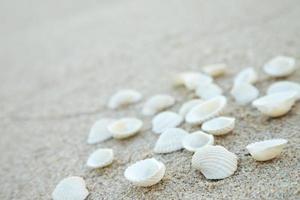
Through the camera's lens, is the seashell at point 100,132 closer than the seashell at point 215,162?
No

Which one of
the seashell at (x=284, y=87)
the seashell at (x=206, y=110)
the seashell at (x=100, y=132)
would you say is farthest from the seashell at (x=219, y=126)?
the seashell at (x=100, y=132)

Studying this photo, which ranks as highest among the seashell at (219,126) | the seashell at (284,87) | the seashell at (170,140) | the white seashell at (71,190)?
the seashell at (284,87)

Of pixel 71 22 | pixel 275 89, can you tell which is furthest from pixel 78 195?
pixel 71 22

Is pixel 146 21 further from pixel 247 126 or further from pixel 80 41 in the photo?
pixel 247 126

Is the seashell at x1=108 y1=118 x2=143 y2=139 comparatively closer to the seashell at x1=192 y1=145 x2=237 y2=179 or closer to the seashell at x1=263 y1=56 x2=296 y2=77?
the seashell at x1=192 y1=145 x2=237 y2=179

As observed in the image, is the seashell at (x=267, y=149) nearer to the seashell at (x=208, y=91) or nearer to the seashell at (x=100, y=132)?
the seashell at (x=208, y=91)

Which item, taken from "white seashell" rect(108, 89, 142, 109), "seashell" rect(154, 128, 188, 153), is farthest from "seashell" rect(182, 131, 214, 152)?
"white seashell" rect(108, 89, 142, 109)

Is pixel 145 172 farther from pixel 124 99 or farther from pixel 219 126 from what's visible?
pixel 124 99
